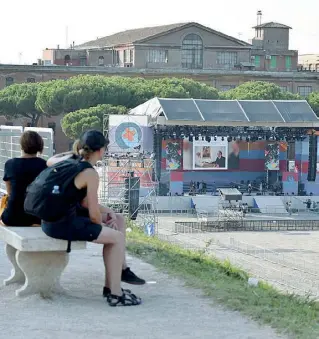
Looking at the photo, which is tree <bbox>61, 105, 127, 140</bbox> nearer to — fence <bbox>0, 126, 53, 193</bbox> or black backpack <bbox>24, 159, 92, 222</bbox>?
fence <bbox>0, 126, 53, 193</bbox>

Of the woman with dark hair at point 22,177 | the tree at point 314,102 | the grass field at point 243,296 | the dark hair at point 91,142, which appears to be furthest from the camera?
the tree at point 314,102

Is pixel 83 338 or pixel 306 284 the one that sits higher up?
pixel 83 338

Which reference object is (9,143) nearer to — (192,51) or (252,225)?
(252,225)

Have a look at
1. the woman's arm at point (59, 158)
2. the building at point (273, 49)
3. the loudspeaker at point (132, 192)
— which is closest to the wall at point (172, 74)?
the building at point (273, 49)

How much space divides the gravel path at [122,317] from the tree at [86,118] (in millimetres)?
43588

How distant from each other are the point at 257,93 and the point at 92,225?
173 feet

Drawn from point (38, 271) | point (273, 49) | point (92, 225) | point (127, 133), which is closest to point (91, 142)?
point (92, 225)

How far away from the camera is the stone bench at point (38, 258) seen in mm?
6438

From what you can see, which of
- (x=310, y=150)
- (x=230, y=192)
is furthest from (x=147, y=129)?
(x=310, y=150)

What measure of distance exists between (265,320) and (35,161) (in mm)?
2149

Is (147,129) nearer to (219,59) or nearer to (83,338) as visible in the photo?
(219,59)

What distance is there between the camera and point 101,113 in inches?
2036

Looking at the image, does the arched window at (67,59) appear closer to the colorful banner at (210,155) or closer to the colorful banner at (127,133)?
the colorful banner at (210,155)

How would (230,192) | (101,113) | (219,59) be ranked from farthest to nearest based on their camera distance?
1. (219,59)
2. (101,113)
3. (230,192)
